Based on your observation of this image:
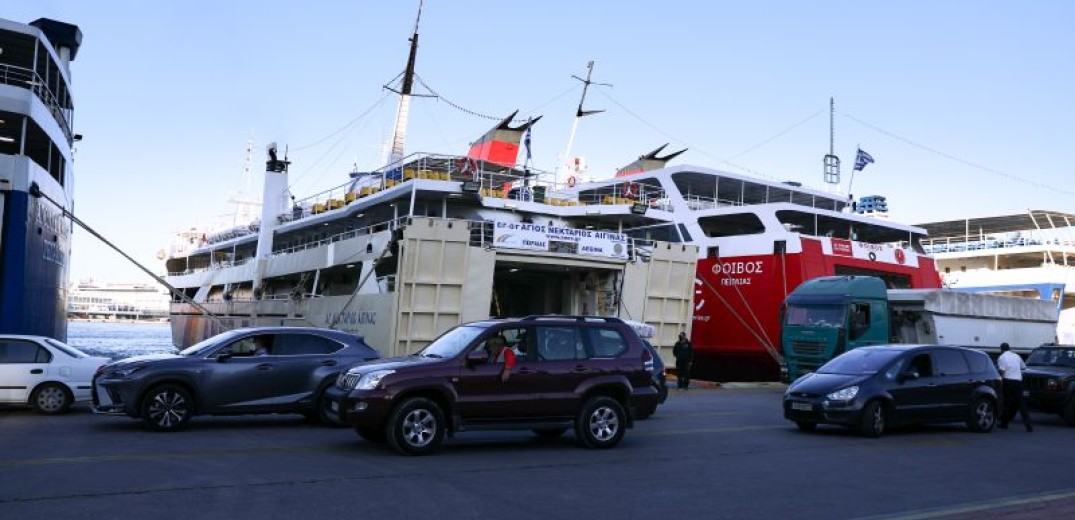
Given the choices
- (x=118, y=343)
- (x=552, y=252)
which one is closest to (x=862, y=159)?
(x=552, y=252)

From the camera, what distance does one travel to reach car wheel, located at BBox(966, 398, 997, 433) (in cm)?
1355

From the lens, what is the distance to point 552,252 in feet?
74.4

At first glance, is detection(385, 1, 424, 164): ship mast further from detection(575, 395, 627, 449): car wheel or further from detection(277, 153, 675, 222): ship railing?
detection(575, 395, 627, 449): car wheel

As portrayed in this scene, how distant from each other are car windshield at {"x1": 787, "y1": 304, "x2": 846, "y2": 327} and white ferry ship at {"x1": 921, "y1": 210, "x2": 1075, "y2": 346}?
25236 mm

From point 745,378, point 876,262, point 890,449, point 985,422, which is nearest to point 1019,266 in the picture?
point 876,262

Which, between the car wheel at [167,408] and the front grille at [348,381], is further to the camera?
the car wheel at [167,408]

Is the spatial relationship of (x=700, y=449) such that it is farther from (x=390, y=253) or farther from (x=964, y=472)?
(x=390, y=253)

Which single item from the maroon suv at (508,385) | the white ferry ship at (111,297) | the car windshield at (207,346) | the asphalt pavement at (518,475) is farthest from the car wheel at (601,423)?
the white ferry ship at (111,297)

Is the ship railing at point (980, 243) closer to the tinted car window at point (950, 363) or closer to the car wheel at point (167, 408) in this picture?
the tinted car window at point (950, 363)

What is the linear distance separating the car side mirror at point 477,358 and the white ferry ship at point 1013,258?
38999 mm

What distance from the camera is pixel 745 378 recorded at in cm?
2836

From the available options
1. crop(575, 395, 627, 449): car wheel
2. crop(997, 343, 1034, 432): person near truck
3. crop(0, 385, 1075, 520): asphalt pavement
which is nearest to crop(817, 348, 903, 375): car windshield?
crop(0, 385, 1075, 520): asphalt pavement

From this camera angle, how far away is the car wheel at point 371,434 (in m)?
9.74

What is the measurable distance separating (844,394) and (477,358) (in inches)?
229
